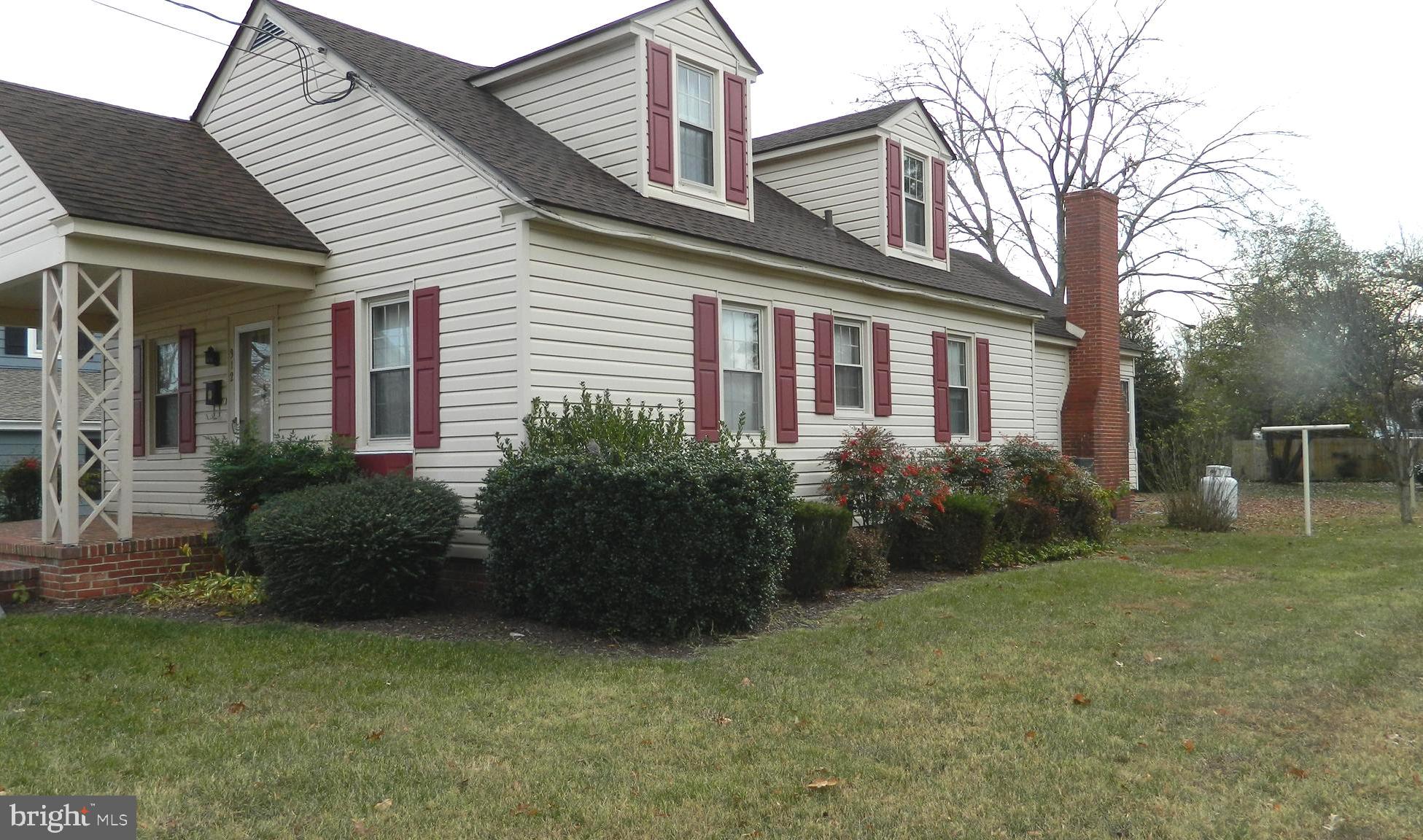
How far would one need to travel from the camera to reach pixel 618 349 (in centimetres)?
996

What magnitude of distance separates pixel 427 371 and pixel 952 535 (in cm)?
578

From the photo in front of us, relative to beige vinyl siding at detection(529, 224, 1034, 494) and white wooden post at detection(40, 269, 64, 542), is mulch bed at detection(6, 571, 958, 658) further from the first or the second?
beige vinyl siding at detection(529, 224, 1034, 494)

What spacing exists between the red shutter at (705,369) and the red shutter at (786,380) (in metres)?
0.91

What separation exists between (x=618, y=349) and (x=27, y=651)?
5051mm

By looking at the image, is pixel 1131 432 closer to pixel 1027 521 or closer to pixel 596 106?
pixel 1027 521

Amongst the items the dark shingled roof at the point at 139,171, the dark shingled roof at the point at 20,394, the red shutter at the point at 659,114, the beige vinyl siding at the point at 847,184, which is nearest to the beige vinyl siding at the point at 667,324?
the red shutter at the point at 659,114

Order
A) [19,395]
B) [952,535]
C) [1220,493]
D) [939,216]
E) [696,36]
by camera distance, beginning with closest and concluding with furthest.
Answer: [696,36], [952,535], [939,216], [1220,493], [19,395]

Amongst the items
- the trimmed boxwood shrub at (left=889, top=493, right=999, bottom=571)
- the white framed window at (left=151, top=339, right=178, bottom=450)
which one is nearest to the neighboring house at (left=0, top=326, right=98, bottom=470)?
the white framed window at (left=151, top=339, right=178, bottom=450)

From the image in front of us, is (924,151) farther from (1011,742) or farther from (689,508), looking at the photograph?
(1011,742)

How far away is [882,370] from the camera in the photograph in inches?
522

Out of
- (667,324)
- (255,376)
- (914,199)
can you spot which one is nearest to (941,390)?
(914,199)

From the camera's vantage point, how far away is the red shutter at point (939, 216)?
15.3 m

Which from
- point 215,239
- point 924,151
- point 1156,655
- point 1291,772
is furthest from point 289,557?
point 924,151

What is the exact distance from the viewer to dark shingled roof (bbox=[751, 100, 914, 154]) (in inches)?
571
